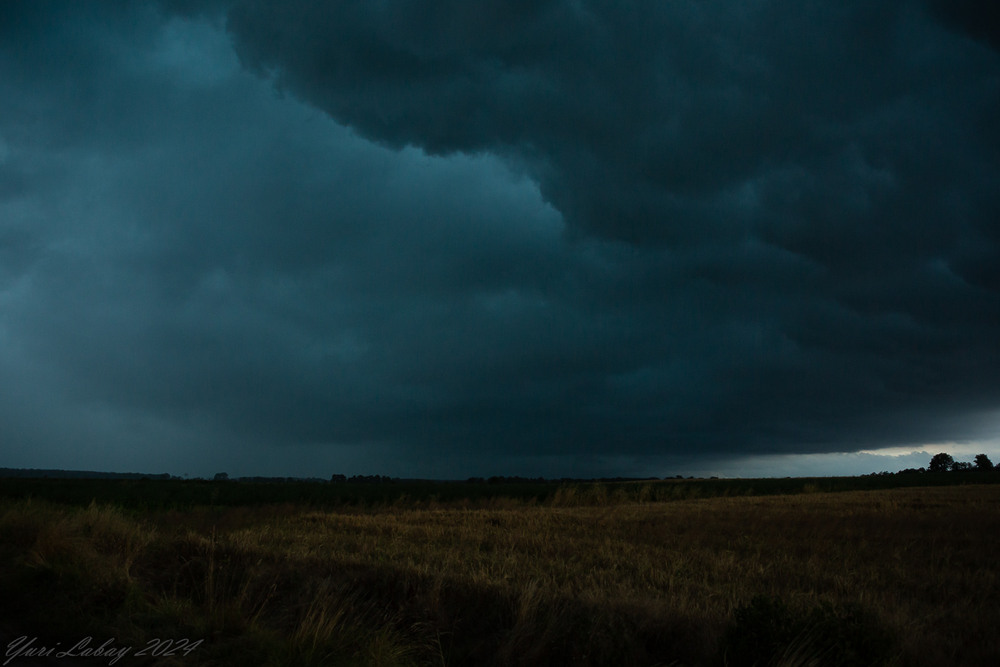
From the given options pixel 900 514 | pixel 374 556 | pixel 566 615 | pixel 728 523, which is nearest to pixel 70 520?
pixel 374 556

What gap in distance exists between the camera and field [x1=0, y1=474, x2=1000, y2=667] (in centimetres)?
639

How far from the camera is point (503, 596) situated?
8109 mm

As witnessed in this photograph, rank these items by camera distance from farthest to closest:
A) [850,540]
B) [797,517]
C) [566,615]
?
[797,517] → [850,540] → [566,615]

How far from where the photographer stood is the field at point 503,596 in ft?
21.0

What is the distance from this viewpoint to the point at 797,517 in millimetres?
21453

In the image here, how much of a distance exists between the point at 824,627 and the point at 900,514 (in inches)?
792

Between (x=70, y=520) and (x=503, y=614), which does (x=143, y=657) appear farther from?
(x=70, y=520)

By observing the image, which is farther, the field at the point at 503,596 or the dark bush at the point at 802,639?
the field at the point at 503,596

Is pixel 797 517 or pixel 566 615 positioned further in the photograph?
pixel 797 517

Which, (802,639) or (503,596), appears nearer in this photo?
(802,639)

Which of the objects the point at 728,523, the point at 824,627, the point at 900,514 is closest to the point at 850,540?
the point at 728,523

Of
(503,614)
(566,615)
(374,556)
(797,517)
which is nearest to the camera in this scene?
(566,615)

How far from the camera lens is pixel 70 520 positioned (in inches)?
554

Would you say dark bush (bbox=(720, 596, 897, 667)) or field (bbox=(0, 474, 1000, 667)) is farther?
field (bbox=(0, 474, 1000, 667))
